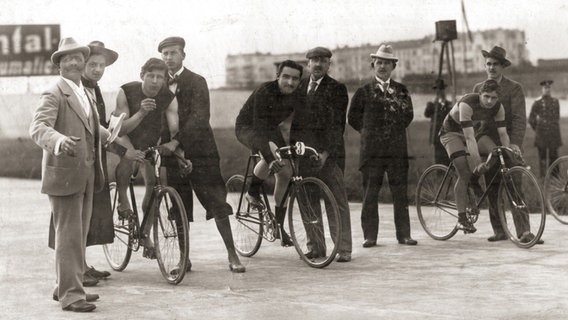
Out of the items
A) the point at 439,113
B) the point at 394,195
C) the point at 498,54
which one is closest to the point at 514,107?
the point at 498,54

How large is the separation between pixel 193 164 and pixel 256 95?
89cm

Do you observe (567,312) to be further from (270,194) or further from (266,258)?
(270,194)

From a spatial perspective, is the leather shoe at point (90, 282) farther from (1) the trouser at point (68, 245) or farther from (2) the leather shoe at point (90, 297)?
(1) the trouser at point (68, 245)

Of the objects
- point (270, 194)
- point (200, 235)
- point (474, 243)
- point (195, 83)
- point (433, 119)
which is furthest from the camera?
point (270, 194)

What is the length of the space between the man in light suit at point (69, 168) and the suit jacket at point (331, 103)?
2.63m

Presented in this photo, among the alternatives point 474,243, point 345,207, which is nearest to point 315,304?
point 345,207

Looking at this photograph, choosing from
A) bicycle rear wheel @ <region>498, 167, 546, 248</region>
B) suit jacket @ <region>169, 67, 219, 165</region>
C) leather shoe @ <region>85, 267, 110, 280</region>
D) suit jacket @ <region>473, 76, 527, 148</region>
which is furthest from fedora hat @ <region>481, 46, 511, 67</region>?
leather shoe @ <region>85, 267, 110, 280</region>

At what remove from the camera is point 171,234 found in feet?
24.9

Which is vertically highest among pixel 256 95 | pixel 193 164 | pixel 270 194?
pixel 256 95

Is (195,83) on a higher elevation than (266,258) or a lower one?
higher

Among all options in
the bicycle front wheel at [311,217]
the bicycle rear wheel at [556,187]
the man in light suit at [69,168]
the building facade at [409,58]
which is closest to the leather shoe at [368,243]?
the bicycle front wheel at [311,217]

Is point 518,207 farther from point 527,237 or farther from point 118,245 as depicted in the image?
point 118,245

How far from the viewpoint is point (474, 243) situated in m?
9.59

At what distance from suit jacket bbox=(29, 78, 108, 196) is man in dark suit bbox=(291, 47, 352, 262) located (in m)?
2.60
